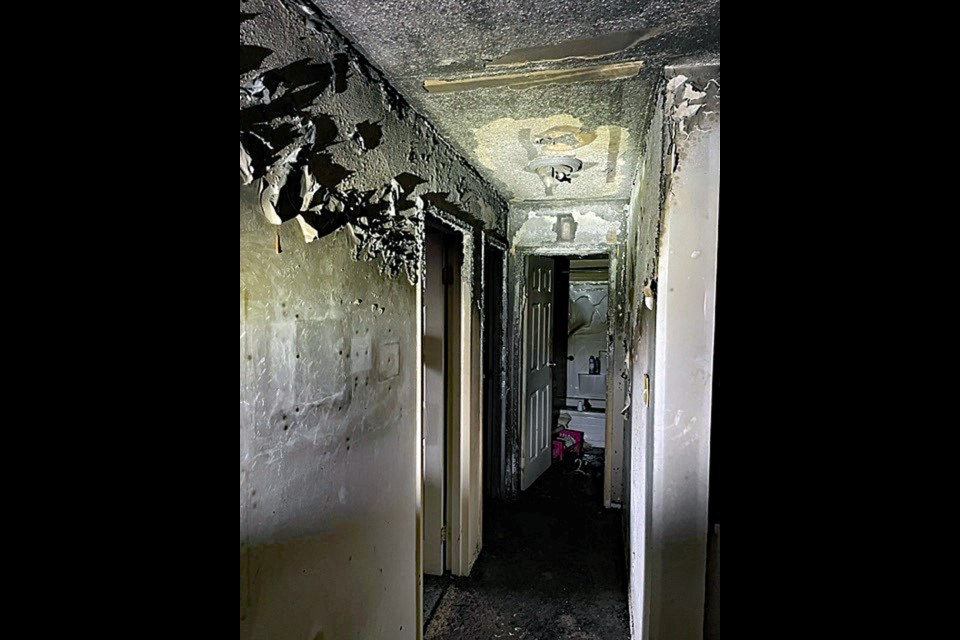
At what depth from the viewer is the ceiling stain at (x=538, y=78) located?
1.34m

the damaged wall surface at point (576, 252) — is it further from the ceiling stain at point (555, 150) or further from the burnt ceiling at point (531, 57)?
the burnt ceiling at point (531, 57)

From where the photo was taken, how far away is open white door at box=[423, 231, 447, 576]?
2.49 metres

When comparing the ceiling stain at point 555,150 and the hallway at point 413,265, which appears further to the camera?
the ceiling stain at point 555,150

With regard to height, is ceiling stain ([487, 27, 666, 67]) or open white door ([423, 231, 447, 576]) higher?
ceiling stain ([487, 27, 666, 67])

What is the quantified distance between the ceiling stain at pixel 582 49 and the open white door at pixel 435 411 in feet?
4.09

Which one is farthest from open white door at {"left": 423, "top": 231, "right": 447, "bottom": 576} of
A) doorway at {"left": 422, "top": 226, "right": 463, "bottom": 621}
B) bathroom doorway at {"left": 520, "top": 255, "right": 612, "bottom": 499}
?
bathroom doorway at {"left": 520, "top": 255, "right": 612, "bottom": 499}

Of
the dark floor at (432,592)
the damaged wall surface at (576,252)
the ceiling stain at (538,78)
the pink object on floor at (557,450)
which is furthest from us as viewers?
the pink object on floor at (557,450)

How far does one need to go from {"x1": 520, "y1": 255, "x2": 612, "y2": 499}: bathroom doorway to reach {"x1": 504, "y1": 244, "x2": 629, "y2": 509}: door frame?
45 mm

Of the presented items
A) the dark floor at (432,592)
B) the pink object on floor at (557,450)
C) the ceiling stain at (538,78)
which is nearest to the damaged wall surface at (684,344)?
the ceiling stain at (538,78)

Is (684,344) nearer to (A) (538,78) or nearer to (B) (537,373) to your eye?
(A) (538,78)

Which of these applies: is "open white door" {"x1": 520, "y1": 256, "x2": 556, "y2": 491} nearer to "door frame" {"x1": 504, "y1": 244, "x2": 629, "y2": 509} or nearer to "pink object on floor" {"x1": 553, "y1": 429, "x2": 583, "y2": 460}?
"door frame" {"x1": 504, "y1": 244, "x2": 629, "y2": 509}
